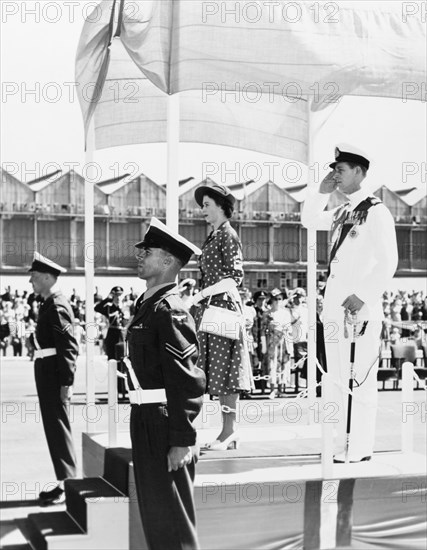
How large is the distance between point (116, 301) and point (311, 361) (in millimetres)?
7624

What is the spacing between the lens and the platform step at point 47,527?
6125 mm

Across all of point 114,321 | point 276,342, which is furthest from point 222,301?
point 276,342

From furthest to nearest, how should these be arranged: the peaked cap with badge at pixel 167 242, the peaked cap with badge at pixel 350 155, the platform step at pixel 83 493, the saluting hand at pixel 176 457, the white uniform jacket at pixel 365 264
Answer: the peaked cap with badge at pixel 350 155, the white uniform jacket at pixel 365 264, the platform step at pixel 83 493, the peaked cap with badge at pixel 167 242, the saluting hand at pixel 176 457

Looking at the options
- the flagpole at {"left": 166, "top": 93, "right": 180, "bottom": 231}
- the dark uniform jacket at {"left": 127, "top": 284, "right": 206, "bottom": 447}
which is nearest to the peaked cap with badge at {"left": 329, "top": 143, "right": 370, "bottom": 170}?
the flagpole at {"left": 166, "top": 93, "right": 180, "bottom": 231}

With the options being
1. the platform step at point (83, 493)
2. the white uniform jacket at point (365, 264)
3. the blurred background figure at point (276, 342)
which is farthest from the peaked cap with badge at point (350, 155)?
the blurred background figure at point (276, 342)

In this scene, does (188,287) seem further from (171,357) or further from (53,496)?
(171,357)

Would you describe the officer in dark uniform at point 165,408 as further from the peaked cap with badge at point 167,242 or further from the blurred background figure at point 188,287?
the blurred background figure at point 188,287

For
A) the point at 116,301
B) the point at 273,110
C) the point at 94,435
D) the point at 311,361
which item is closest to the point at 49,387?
the point at 94,435

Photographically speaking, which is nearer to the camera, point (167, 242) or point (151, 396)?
point (151, 396)

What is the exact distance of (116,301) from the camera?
1600 cm

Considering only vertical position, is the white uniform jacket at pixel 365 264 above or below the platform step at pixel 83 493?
above

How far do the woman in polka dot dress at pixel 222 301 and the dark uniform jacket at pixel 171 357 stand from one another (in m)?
1.89

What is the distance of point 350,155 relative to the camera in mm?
6434

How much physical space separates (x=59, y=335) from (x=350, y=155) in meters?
2.84
